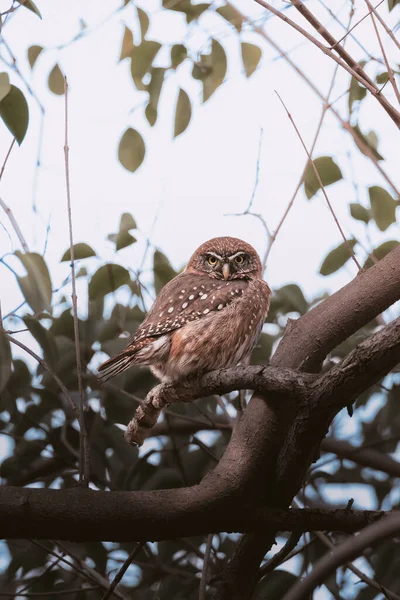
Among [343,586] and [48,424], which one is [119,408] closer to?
[48,424]

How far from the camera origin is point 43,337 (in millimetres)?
2312

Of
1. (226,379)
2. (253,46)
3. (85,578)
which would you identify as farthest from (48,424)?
(253,46)

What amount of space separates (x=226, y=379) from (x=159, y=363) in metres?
0.53

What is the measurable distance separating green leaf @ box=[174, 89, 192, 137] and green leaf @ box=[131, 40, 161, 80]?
0.16 metres

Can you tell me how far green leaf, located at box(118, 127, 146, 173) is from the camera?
2.79 meters

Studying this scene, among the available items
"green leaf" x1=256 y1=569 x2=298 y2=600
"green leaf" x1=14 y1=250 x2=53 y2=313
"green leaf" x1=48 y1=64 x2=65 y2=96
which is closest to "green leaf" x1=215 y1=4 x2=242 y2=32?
A: "green leaf" x1=48 y1=64 x2=65 y2=96

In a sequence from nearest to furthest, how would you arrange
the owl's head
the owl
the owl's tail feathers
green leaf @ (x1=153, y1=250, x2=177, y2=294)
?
1. the owl's tail feathers
2. the owl
3. green leaf @ (x1=153, y1=250, x2=177, y2=294)
4. the owl's head

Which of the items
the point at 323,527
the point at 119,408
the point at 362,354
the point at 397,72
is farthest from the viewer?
the point at 119,408

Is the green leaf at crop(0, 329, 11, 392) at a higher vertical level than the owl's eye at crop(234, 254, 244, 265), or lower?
lower

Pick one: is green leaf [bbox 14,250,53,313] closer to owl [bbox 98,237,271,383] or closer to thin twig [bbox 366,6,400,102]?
owl [bbox 98,237,271,383]

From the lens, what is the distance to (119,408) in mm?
3059

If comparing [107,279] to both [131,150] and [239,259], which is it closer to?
[131,150]

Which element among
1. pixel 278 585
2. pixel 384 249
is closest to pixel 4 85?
pixel 384 249

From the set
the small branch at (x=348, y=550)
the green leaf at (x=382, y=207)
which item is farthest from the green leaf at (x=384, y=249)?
the small branch at (x=348, y=550)
